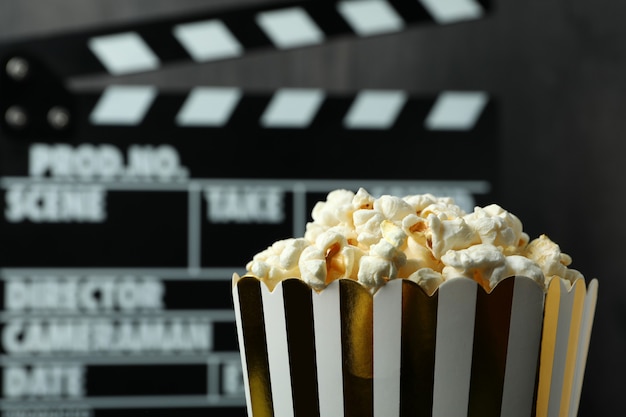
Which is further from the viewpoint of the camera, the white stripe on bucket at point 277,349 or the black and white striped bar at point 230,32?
the black and white striped bar at point 230,32

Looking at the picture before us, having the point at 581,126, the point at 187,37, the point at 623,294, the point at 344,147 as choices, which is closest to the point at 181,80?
the point at 187,37

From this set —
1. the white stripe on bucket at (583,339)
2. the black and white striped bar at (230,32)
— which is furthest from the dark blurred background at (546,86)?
the white stripe on bucket at (583,339)

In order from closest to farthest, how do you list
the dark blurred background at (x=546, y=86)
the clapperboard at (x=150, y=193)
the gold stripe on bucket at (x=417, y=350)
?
the gold stripe on bucket at (x=417, y=350) → the clapperboard at (x=150, y=193) → the dark blurred background at (x=546, y=86)

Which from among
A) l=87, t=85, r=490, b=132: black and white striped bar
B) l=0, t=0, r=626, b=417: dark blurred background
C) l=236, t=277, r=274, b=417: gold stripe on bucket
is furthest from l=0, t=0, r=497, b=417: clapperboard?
l=236, t=277, r=274, b=417: gold stripe on bucket

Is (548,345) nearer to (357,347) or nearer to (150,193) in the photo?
(357,347)

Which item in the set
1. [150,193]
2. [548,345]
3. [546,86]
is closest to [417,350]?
[548,345]

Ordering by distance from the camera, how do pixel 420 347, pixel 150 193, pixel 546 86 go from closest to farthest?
pixel 420 347 < pixel 150 193 < pixel 546 86

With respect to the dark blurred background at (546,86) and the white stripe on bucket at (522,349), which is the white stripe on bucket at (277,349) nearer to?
the white stripe on bucket at (522,349)

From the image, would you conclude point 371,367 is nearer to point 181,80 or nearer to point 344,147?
point 344,147
